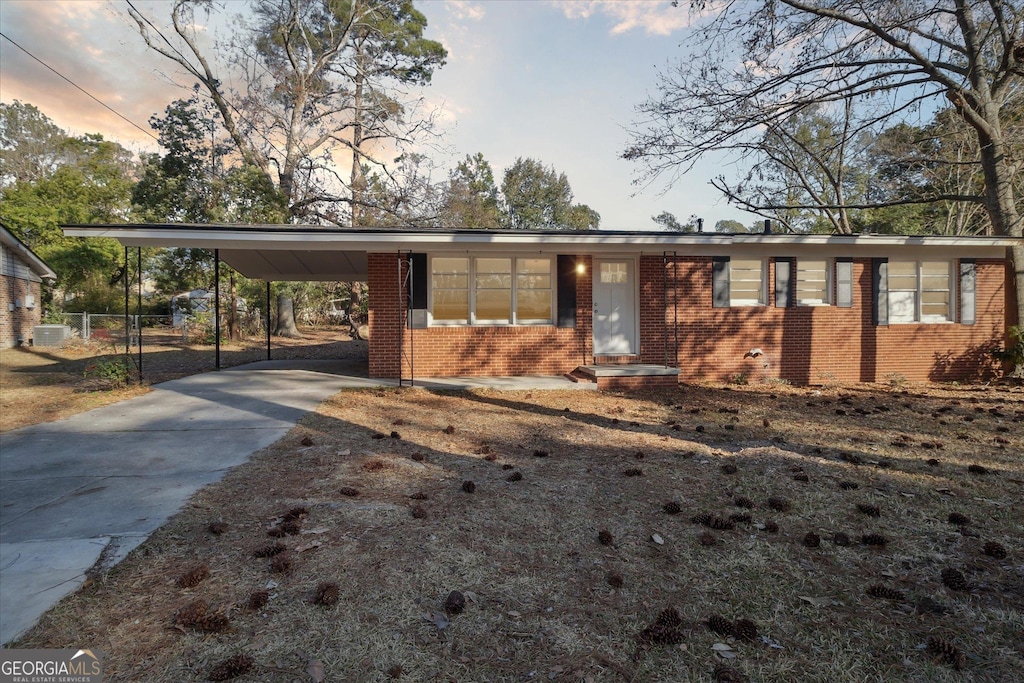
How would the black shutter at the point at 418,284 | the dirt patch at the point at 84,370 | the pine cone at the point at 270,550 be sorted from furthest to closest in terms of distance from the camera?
the black shutter at the point at 418,284
the dirt patch at the point at 84,370
the pine cone at the point at 270,550

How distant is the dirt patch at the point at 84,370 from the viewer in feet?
21.0

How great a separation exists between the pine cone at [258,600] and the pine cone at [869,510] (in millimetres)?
3458

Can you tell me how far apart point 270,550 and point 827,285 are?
1058 centimetres

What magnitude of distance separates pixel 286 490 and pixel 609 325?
7153 millimetres

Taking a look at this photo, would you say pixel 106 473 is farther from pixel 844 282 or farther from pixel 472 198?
pixel 472 198

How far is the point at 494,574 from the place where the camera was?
2.39 metres

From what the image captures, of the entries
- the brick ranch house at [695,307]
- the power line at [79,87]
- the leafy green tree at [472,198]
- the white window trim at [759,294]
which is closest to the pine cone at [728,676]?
the brick ranch house at [695,307]

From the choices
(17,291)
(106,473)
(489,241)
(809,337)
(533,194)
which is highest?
(533,194)

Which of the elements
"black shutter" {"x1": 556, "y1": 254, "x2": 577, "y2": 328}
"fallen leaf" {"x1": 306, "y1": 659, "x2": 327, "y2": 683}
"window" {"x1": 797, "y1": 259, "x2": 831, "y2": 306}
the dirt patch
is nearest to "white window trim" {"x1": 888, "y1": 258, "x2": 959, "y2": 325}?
"window" {"x1": 797, "y1": 259, "x2": 831, "y2": 306}

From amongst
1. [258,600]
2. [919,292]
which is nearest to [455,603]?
[258,600]

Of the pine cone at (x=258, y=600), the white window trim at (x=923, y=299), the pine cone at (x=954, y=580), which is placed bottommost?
the pine cone at (x=954, y=580)

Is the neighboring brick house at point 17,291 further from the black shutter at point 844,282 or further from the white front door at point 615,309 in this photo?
the black shutter at point 844,282

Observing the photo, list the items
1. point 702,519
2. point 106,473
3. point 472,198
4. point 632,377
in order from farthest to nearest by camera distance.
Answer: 1. point 472,198
2. point 632,377
3. point 106,473
4. point 702,519

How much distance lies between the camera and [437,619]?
6.66 feet
